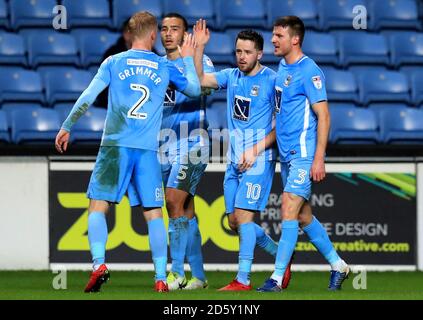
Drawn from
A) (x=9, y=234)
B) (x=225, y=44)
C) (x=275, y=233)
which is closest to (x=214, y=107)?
(x=225, y=44)

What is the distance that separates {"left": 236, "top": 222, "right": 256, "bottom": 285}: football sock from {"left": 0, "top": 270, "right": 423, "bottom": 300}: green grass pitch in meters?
0.26

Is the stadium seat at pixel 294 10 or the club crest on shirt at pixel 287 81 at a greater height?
the stadium seat at pixel 294 10

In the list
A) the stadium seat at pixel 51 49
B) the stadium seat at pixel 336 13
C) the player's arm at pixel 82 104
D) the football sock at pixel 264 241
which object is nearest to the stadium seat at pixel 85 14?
the stadium seat at pixel 51 49

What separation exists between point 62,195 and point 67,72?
2339 millimetres

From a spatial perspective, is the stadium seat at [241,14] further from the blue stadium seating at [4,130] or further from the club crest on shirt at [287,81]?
the club crest on shirt at [287,81]

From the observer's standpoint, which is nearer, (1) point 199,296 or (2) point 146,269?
(1) point 199,296

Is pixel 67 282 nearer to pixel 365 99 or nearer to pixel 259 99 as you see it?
pixel 259 99

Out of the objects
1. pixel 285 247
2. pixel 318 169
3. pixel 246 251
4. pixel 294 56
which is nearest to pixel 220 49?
pixel 294 56

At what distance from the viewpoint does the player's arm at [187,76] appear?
9.11 meters

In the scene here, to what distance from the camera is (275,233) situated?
12250 millimetres

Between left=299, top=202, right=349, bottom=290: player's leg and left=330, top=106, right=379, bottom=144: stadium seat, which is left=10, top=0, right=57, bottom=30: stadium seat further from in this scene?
left=299, top=202, right=349, bottom=290: player's leg

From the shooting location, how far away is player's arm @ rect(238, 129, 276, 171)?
378 inches

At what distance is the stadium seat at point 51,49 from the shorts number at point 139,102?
5.60m

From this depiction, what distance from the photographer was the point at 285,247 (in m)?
9.34
